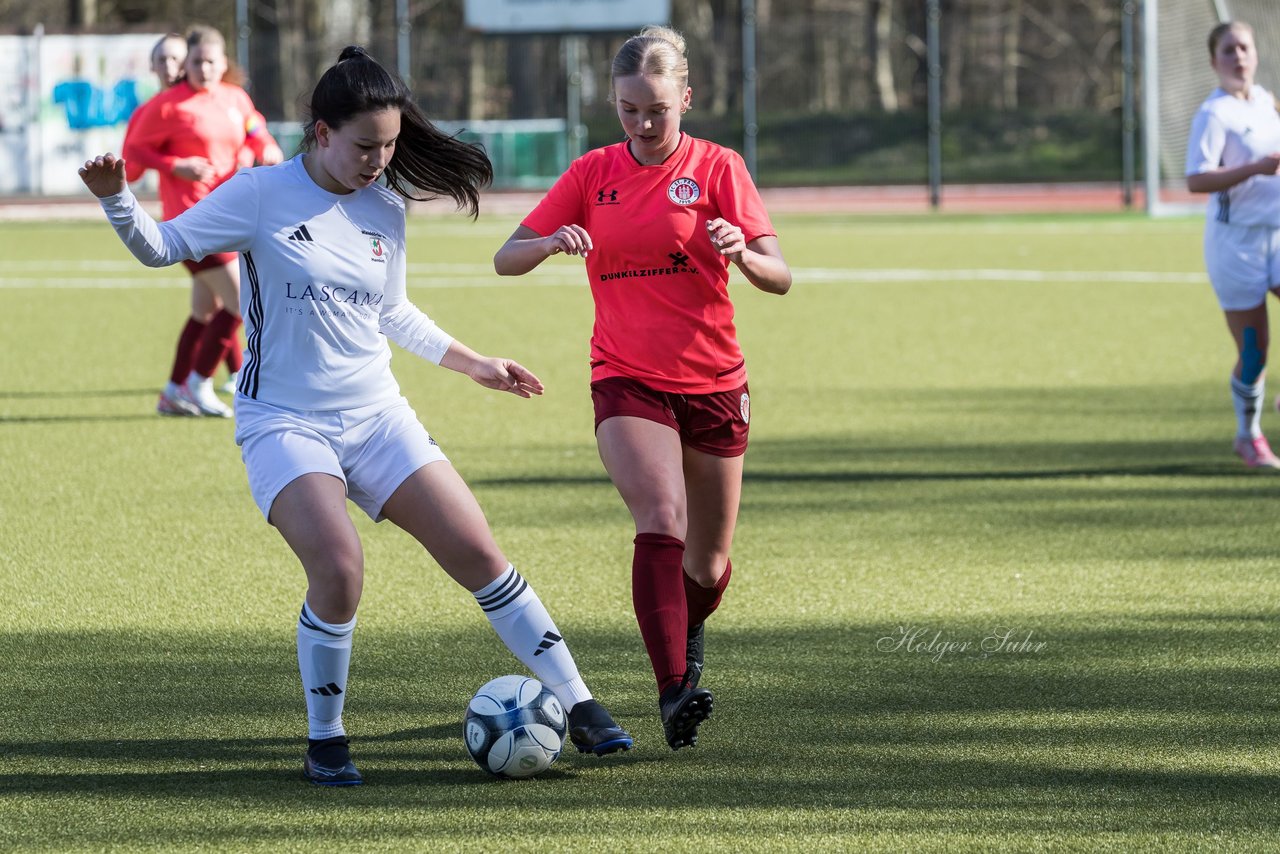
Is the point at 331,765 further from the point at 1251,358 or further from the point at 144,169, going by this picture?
the point at 144,169

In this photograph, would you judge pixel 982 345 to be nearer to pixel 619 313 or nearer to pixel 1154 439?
pixel 1154 439

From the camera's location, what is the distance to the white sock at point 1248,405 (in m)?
8.45

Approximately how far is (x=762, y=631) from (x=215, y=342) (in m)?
5.35

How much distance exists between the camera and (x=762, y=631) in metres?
5.64

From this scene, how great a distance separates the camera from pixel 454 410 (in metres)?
10.5

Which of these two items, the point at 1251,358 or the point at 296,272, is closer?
the point at 296,272

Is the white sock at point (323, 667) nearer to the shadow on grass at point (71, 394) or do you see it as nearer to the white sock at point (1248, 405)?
the white sock at point (1248, 405)

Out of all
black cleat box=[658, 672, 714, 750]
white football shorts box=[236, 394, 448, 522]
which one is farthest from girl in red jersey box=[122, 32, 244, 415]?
black cleat box=[658, 672, 714, 750]

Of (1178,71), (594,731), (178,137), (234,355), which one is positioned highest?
(1178,71)

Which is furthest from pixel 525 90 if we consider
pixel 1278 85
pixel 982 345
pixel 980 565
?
pixel 980 565

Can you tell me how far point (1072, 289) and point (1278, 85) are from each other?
228 inches

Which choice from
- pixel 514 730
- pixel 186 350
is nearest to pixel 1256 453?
pixel 514 730

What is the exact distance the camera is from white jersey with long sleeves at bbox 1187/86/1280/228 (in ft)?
26.6
